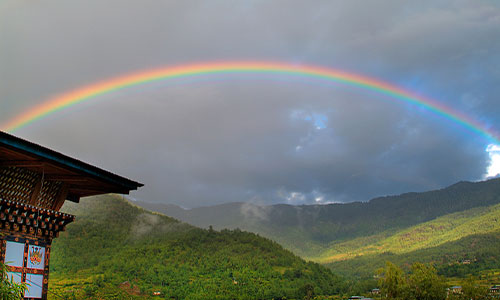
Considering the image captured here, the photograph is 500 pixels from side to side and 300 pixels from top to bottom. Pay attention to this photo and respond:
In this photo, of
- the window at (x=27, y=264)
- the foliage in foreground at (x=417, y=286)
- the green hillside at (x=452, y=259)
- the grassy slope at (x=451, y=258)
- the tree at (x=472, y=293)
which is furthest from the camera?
the grassy slope at (x=451, y=258)

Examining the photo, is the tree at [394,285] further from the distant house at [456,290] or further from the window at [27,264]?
the window at [27,264]

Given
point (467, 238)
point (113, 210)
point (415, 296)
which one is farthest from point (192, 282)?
point (467, 238)

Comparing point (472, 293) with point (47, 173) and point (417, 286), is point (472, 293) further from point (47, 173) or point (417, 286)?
point (47, 173)

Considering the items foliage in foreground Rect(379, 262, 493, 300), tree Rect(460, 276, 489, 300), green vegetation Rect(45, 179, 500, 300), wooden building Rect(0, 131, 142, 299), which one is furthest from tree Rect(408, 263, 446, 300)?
wooden building Rect(0, 131, 142, 299)

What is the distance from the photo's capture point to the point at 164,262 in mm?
126562

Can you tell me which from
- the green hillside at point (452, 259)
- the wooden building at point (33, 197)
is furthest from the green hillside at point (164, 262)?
the wooden building at point (33, 197)

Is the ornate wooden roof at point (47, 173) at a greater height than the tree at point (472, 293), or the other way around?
the ornate wooden roof at point (47, 173)

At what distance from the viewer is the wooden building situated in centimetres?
1433

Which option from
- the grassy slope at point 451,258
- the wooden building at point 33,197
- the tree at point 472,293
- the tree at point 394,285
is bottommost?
the tree at point 472,293

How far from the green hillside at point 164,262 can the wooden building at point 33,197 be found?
259 feet

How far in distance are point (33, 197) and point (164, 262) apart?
115 metres

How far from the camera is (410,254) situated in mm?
166375

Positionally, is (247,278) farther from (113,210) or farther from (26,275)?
(26,275)

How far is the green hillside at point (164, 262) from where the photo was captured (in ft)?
356
